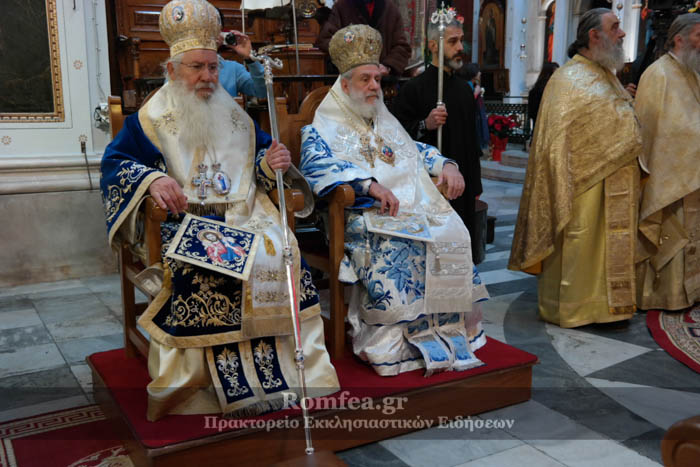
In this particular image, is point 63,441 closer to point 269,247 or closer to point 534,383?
point 269,247

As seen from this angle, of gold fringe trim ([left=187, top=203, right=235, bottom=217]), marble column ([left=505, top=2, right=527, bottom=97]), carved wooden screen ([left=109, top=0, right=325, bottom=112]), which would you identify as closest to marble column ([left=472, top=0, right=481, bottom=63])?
marble column ([left=505, top=2, right=527, bottom=97])

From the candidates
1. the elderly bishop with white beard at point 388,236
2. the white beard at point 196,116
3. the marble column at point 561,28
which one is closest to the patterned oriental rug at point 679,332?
the elderly bishop with white beard at point 388,236

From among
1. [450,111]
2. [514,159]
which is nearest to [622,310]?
[450,111]

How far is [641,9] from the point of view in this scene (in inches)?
545

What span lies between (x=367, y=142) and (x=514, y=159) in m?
9.57

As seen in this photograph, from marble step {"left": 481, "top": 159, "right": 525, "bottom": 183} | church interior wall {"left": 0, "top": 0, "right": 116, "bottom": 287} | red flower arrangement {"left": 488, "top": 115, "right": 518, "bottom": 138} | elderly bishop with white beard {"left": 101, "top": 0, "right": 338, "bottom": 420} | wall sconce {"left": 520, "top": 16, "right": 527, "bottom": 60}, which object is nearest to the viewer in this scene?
elderly bishop with white beard {"left": 101, "top": 0, "right": 338, "bottom": 420}

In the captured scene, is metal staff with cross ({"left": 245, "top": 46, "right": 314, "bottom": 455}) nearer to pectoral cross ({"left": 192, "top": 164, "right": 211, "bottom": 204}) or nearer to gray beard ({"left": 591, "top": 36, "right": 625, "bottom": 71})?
pectoral cross ({"left": 192, "top": 164, "right": 211, "bottom": 204})

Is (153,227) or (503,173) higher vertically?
(153,227)

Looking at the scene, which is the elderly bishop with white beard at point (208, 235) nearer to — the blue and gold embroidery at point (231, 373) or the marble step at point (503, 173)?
the blue and gold embroidery at point (231, 373)

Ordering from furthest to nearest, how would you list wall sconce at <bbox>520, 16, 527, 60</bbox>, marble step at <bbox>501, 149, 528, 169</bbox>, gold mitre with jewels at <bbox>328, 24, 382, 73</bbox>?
wall sconce at <bbox>520, 16, 527, 60</bbox>, marble step at <bbox>501, 149, 528, 169</bbox>, gold mitre with jewels at <bbox>328, 24, 382, 73</bbox>

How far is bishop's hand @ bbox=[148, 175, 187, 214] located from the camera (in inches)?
93.4

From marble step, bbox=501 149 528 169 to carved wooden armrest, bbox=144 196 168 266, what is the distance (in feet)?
33.6

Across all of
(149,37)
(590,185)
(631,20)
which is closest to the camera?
(590,185)

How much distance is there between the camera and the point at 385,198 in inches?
113
